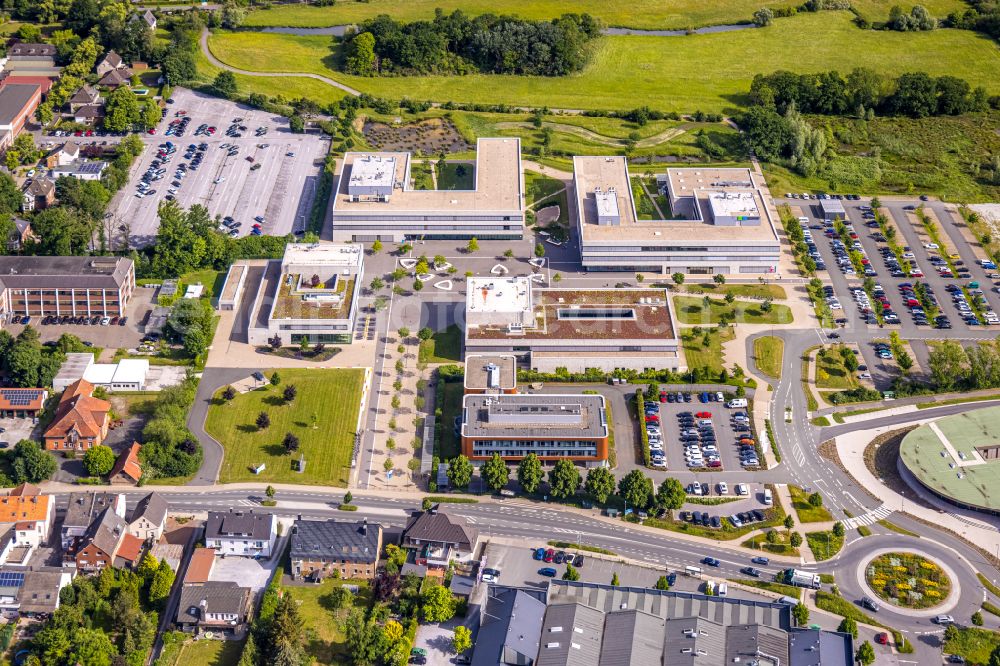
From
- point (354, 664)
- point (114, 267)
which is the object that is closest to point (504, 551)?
point (354, 664)

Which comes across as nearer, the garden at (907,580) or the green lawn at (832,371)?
the garden at (907,580)

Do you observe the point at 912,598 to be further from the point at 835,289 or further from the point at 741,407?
the point at 835,289

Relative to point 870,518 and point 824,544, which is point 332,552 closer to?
point 824,544

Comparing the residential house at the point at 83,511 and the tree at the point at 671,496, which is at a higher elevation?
the tree at the point at 671,496

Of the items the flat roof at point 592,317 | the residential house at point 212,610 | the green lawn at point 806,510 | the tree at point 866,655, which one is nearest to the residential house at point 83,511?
the residential house at point 212,610

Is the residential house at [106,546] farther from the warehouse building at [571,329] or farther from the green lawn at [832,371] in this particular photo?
the green lawn at [832,371]
